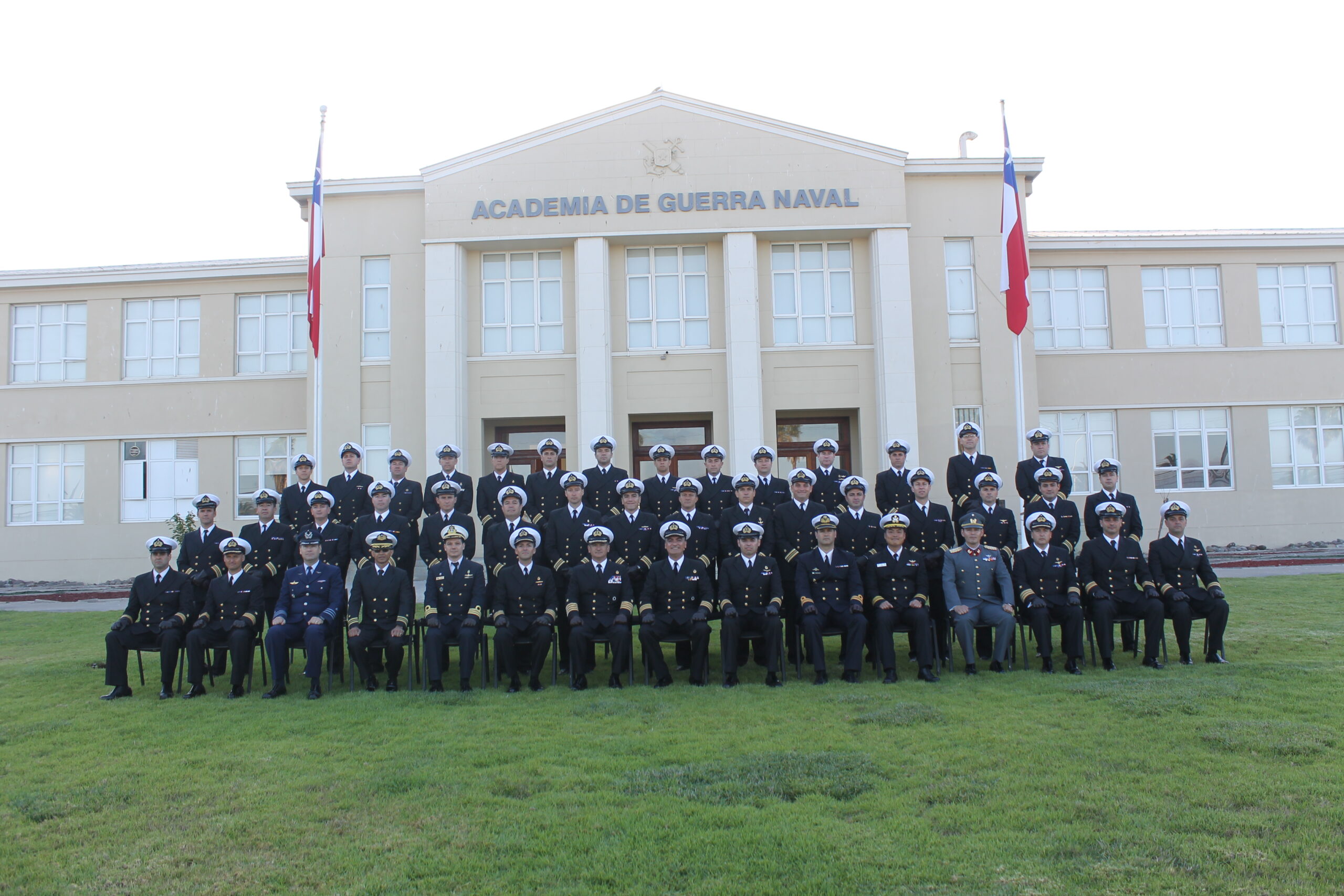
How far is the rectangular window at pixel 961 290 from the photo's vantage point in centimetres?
2009

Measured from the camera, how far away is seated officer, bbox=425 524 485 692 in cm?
879

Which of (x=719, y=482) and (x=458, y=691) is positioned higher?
(x=719, y=482)

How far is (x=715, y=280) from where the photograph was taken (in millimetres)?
20125

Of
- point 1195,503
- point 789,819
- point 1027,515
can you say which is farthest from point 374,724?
point 1195,503

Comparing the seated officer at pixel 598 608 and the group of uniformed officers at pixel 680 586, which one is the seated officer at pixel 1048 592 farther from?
the seated officer at pixel 598 608

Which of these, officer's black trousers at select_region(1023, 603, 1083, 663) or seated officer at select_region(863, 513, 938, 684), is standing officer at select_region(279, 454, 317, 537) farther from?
officer's black trousers at select_region(1023, 603, 1083, 663)

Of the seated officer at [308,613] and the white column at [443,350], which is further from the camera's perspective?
the white column at [443,350]

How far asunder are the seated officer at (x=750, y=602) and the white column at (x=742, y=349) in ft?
33.2

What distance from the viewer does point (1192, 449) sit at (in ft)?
70.7

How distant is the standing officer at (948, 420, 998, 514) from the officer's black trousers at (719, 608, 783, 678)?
3.20m

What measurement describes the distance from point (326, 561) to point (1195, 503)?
18.8 m

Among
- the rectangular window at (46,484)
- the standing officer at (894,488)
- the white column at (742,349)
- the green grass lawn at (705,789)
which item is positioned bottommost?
the green grass lawn at (705,789)

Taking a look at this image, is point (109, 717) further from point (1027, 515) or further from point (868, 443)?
point (868, 443)

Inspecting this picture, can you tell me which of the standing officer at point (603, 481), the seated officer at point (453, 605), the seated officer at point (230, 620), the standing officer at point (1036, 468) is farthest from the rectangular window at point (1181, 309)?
the seated officer at point (230, 620)
